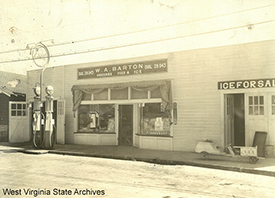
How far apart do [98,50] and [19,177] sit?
326 inches

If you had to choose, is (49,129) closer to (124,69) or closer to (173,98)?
(124,69)

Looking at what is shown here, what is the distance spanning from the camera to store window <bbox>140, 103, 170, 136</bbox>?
12453 mm

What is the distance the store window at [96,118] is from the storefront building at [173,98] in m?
0.05

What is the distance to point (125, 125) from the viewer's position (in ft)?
45.9

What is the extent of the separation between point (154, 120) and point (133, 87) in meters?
1.82

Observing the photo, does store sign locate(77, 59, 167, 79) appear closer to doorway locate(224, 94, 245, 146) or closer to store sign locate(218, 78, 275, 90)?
store sign locate(218, 78, 275, 90)

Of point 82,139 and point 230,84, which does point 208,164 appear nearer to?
point 230,84

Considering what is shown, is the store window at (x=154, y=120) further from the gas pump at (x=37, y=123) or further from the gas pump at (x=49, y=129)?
the gas pump at (x=37, y=123)

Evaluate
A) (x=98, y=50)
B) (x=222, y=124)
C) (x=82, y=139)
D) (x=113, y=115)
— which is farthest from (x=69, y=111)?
(x=222, y=124)

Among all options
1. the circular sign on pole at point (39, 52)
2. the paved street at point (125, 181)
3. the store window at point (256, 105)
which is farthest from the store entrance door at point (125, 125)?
the store window at point (256, 105)

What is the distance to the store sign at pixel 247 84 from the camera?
395 inches

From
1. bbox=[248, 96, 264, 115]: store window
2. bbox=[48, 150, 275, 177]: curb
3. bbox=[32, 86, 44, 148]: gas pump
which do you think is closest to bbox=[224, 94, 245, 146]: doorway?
bbox=[248, 96, 264, 115]: store window

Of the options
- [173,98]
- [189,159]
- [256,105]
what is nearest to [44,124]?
[173,98]

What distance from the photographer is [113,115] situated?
14297mm
